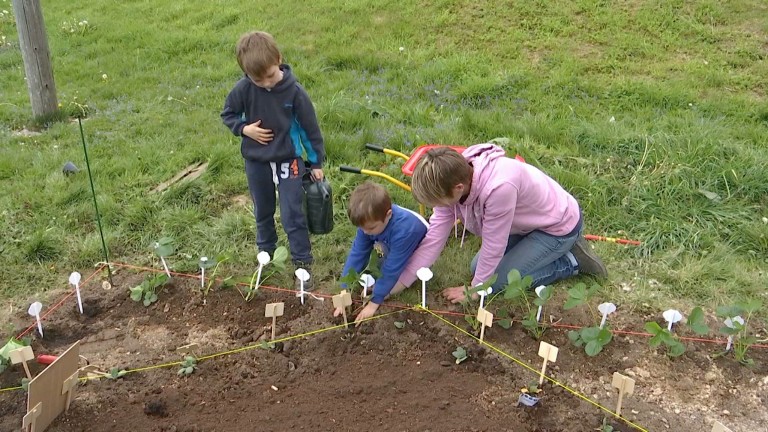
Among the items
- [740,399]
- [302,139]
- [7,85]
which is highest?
[302,139]

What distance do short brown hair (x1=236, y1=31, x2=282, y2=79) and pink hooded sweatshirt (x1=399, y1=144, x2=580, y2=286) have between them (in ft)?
3.59

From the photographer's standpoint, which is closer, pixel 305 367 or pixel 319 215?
pixel 305 367

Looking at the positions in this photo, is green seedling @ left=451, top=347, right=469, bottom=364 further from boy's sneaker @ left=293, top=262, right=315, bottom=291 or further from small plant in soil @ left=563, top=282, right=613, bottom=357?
boy's sneaker @ left=293, top=262, right=315, bottom=291

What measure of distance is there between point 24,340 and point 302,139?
1.67 meters

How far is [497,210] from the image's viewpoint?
3031 mm

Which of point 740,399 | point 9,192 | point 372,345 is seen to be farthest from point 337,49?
point 740,399

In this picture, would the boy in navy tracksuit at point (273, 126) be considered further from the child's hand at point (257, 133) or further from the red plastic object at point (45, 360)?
the red plastic object at point (45, 360)

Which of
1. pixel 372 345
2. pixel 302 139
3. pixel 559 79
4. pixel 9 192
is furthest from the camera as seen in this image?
pixel 559 79

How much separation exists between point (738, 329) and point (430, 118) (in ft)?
10.4

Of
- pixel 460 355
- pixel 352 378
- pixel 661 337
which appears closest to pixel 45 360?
pixel 352 378

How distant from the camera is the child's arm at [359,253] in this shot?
11.1 ft

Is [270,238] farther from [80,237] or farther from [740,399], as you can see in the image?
[740,399]

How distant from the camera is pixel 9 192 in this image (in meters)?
4.57

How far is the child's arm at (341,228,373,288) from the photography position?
3.37 metres
